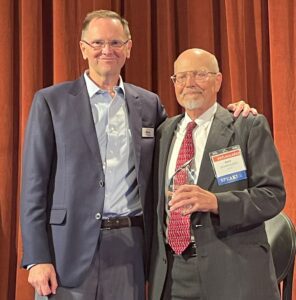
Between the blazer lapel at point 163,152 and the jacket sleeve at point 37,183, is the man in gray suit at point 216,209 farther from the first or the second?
the jacket sleeve at point 37,183

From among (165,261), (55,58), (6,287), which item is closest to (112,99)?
(165,261)

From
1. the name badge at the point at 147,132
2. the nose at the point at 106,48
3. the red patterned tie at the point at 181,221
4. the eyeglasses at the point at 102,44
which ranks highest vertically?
the eyeglasses at the point at 102,44

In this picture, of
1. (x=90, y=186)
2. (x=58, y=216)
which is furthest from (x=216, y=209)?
(x=58, y=216)

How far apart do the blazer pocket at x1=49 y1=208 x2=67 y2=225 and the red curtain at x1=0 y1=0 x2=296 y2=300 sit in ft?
3.32

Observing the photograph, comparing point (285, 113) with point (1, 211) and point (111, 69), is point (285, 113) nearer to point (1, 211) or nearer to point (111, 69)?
point (111, 69)

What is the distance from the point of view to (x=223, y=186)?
2037mm

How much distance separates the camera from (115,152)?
2.18 meters

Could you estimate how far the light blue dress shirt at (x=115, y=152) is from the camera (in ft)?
7.02

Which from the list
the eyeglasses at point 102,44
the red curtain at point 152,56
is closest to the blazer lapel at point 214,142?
the eyeglasses at point 102,44

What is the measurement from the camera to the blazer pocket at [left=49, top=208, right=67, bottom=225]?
2074 millimetres

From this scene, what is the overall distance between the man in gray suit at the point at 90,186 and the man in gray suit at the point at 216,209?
0.11 metres

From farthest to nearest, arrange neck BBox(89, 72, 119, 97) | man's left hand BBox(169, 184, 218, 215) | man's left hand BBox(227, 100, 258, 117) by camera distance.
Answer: neck BBox(89, 72, 119, 97) < man's left hand BBox(227, 100, 258, 117) < man's left hand BBox(169, 184, 218, 215)

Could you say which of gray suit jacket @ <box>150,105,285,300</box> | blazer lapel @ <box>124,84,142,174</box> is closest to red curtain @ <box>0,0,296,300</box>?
blazer lapel @ <box>124,84,142,174</box>

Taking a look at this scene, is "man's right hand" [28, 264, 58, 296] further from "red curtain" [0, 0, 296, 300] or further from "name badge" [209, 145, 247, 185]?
"red curtain" [0, 0, 296, 300]
